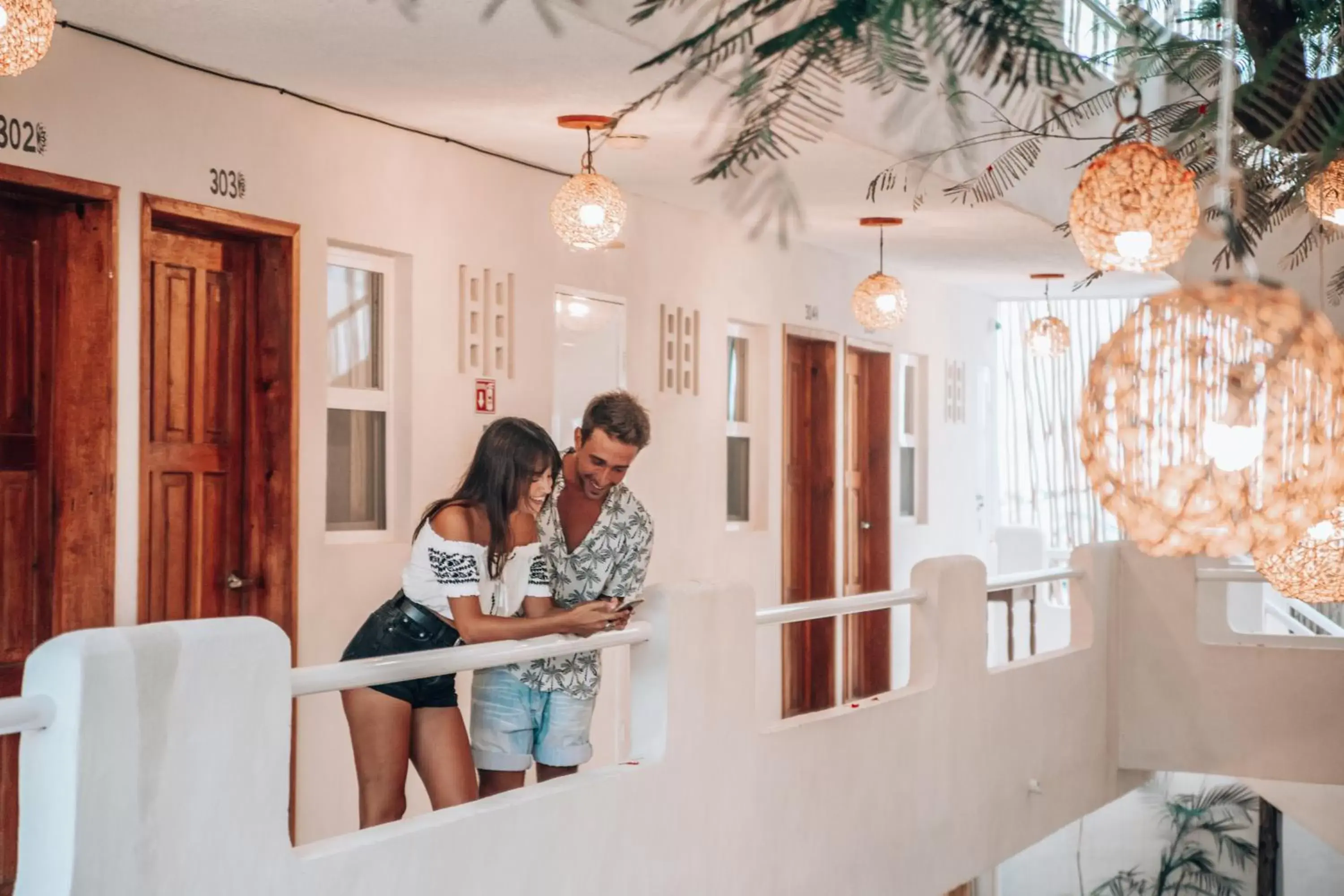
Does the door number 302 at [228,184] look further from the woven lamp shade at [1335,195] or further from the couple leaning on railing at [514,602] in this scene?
the woven lamp shade at [1335,195]

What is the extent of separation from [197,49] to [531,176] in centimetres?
198

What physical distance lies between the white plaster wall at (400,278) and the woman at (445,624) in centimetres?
88

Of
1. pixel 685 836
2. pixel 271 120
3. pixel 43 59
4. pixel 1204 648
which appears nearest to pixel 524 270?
pixel 271 120

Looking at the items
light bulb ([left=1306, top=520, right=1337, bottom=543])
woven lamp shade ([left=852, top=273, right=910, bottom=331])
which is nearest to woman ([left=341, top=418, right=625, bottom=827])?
light bulb ([left=1306, top=520, right=1337, bottom=543])

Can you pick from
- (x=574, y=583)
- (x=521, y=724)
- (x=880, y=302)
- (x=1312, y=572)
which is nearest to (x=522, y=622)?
(x=521, y=724)

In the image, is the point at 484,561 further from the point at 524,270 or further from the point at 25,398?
the point at 524,270

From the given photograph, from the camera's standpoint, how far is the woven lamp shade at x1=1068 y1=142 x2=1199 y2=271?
2209 millimetres

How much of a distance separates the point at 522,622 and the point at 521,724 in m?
0.35

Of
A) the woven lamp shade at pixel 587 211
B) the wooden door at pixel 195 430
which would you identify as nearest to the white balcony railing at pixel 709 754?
the wooden door at pixel 195 430

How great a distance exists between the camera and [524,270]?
20.4ft

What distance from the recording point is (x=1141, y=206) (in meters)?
2.23

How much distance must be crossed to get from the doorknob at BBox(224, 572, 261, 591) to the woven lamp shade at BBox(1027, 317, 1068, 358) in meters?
Answer: 6.40

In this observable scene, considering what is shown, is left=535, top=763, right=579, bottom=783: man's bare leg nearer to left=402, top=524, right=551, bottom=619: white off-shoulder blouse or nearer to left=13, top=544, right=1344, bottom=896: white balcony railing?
left=13, top=544, right=1344, bottom=896: white balcony railing

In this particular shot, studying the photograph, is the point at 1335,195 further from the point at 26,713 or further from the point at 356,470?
the point at 356,470
